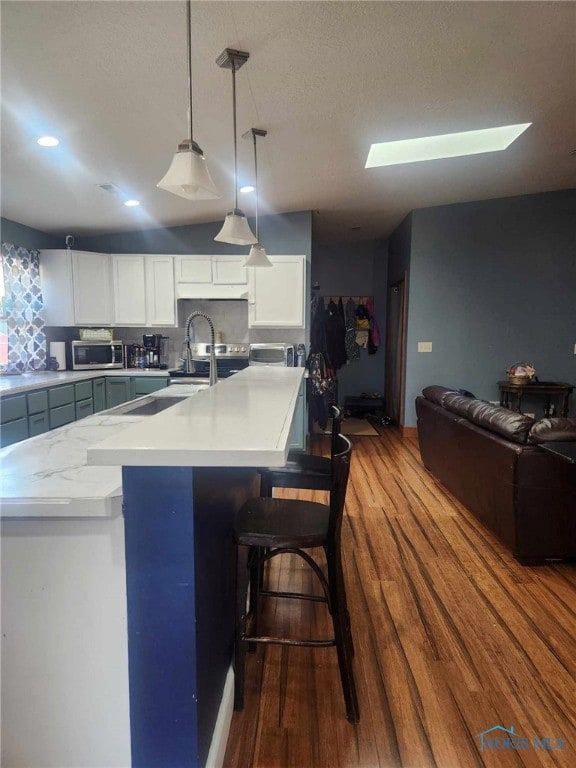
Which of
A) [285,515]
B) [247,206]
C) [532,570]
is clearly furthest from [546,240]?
[285,515]

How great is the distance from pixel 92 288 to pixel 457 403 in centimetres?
394

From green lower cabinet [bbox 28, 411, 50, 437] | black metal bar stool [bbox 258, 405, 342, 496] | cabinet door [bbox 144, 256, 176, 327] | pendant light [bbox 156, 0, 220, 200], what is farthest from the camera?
cabinet door [bbox 144, 256, 176, 327]

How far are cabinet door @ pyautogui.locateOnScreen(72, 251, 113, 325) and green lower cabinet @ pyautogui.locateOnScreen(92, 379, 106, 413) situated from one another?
2.51ft

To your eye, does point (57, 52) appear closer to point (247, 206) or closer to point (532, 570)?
point (247, 206)

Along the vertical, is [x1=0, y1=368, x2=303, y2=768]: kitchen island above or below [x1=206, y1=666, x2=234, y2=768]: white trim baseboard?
above

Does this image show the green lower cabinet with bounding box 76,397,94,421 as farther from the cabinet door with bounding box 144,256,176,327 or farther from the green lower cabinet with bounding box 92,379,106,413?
the cabinet door with bounding box 144,256,176,327

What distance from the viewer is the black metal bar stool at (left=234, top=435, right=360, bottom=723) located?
1305mm

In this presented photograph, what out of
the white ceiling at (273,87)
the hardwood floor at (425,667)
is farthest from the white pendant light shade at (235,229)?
the hardwood floor at (425,667)

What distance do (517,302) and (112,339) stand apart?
16.2ft

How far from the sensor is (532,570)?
A: 2322 millimetres

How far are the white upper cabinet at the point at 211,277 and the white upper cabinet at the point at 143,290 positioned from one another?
A: 142mm

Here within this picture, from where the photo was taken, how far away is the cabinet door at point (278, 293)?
452cm

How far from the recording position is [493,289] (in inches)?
202

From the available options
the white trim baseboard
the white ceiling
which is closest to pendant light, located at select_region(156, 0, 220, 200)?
the white ceiling
